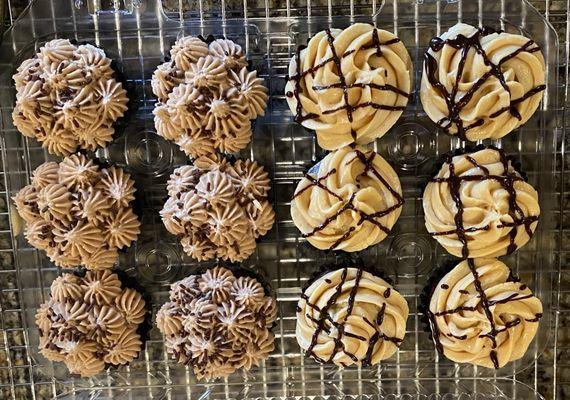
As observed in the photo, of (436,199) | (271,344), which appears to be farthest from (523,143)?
(271,344)

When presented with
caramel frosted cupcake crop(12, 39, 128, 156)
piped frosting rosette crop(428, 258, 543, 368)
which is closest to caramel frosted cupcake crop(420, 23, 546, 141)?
piped frosting rosette crop(428, 258, 543, 368)

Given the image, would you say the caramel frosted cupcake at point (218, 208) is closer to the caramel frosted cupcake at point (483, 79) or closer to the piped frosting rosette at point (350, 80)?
the piped frosting rosette at point (350, 80)

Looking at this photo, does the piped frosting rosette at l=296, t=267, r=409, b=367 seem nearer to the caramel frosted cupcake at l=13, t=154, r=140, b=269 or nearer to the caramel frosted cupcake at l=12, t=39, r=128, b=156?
the caramel frosted cupcake at l=13, t=154, r=140, b=269

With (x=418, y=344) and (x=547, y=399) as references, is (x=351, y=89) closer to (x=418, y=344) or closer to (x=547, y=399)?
(x=418, y=344)

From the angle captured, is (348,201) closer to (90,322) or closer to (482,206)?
(482,206)

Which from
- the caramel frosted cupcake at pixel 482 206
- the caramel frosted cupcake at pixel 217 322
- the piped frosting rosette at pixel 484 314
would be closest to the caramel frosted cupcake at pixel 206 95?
the caramel frosted cupcake at pixel 217 322
